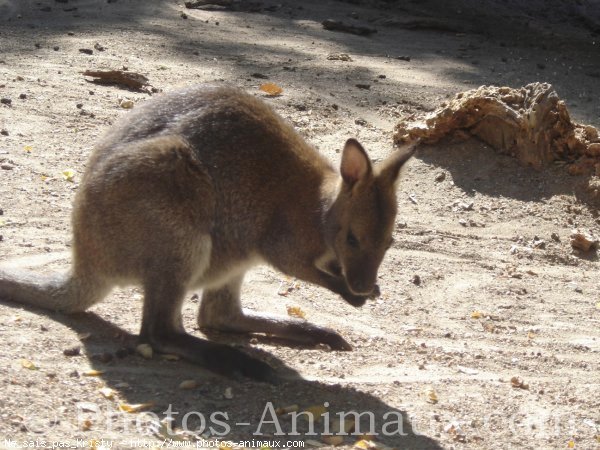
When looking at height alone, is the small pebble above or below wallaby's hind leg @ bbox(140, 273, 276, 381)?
below

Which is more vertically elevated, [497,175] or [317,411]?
[497,175]

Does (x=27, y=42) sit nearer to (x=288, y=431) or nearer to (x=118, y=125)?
(x=118, y=125)

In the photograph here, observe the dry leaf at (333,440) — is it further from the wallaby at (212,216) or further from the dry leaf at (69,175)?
the dry leaf at (69,175)

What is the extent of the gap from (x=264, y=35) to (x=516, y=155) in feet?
13.5

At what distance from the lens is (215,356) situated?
15.1 feet

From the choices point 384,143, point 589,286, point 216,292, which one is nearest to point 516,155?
point 384,143

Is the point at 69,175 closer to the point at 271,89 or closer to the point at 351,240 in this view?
the point at 271,89

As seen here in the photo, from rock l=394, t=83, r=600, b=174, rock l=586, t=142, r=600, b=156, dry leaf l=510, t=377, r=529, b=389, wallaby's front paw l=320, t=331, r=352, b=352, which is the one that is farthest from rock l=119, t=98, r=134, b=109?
dry leaf l=510, t=377, r=529, b=389

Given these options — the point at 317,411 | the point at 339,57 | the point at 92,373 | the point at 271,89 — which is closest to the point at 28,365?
the point at 92,373

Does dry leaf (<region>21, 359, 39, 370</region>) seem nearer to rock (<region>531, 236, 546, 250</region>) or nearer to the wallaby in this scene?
the wallaby

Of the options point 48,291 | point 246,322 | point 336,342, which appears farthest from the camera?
point 246,322

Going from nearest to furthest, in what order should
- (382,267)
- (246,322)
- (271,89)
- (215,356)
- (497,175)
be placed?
1. (215,356)
2. (246,322)
3. (382,267)
4. (497,175)
5. (271,89)

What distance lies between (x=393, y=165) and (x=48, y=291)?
71.3 inches

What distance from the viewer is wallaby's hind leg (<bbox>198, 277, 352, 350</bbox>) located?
5090 millimetres
